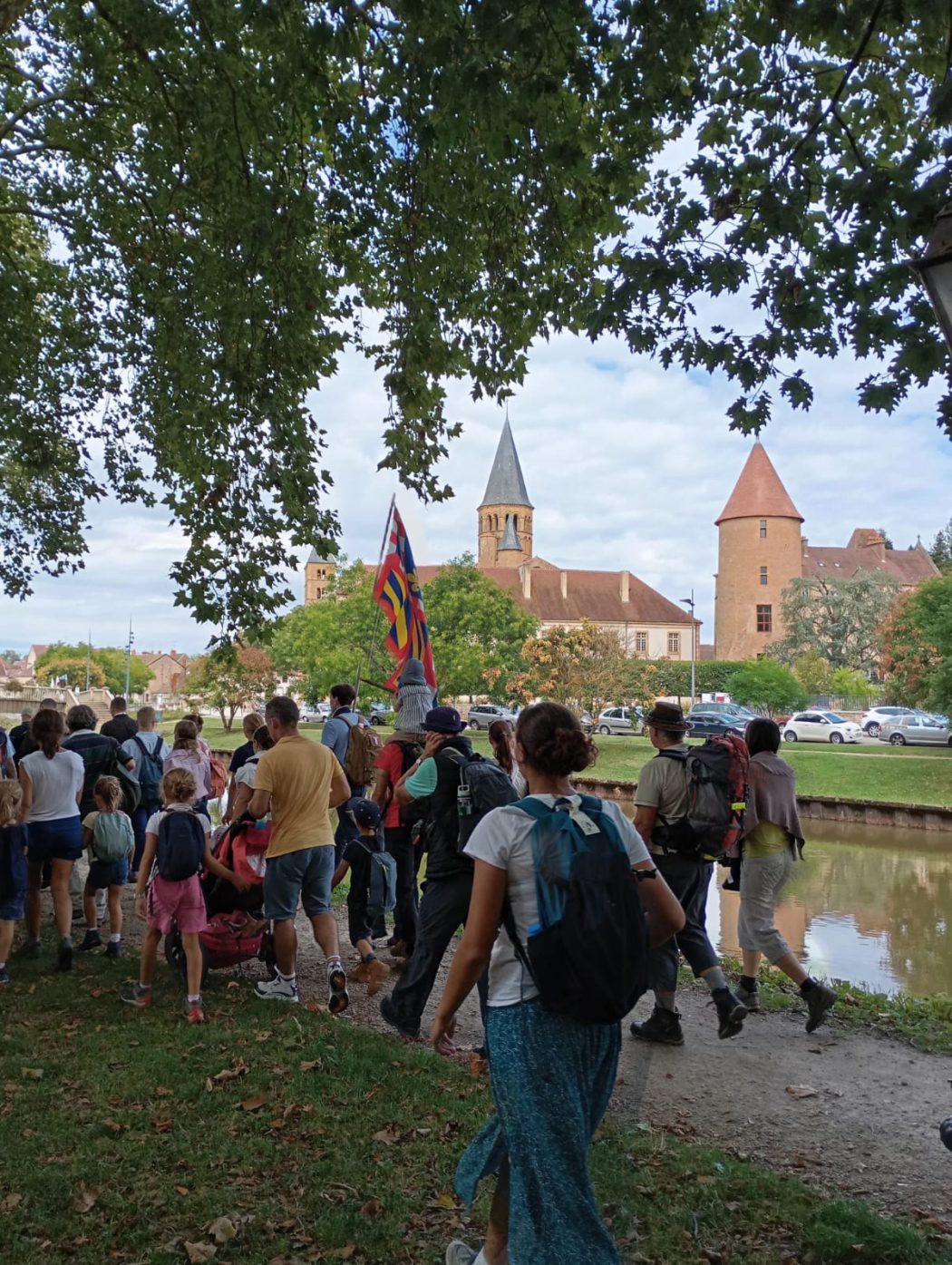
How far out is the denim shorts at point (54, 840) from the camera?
7.17 meters

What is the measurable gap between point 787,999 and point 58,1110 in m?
5.03

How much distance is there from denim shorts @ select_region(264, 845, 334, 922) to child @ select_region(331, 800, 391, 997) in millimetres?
788

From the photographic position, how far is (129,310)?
12.0 m

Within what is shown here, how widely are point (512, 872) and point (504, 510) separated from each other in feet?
376

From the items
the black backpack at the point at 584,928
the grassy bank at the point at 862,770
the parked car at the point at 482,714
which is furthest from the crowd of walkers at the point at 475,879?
the parked car at the point at 482,714

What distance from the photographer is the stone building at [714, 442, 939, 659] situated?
85.6 meters

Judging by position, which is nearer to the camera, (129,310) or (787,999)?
(787,999)

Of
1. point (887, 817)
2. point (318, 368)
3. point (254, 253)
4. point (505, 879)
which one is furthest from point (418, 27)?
point (887, 817)

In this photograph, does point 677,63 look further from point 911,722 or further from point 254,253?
→ point 911,722

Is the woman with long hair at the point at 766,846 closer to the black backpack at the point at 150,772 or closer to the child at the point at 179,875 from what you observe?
the child at the point at 179,875

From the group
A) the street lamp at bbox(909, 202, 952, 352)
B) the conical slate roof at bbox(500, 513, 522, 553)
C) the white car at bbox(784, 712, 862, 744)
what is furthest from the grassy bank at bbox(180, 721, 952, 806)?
the conical slate roof at bbox(500, 513, 522, 553)

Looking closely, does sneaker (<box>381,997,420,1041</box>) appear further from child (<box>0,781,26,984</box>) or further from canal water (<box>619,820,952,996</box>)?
canal water (<box>619,820,952,996</box>)

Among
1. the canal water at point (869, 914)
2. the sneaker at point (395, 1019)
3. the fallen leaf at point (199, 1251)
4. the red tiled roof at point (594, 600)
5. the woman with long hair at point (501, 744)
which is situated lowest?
the canal water at point (869, 914)

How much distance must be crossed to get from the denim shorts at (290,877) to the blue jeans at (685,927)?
2.12m
